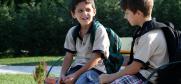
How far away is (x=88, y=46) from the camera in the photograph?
465 centimetres

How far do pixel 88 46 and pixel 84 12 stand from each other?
0.31m

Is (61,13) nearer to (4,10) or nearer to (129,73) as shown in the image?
(4,10)

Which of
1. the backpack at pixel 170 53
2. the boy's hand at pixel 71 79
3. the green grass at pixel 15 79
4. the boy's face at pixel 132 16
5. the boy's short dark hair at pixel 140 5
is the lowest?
the green grass at pixel 15 79

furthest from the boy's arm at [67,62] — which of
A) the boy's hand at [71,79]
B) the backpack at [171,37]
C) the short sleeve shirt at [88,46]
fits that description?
the backpack at [171,37]

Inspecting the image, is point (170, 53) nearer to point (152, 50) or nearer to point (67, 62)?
point (152, 50)

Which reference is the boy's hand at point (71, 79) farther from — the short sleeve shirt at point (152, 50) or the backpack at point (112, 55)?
the short sleeve shirt at point (152, 50)

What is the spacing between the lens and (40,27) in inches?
795

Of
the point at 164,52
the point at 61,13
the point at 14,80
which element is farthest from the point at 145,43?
the point at 61,13

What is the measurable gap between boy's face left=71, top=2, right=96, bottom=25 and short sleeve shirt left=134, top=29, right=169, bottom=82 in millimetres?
915

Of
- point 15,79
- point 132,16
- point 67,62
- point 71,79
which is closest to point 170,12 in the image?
point 15,79

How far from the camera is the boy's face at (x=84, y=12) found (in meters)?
4.58

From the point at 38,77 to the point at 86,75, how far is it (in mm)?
3192

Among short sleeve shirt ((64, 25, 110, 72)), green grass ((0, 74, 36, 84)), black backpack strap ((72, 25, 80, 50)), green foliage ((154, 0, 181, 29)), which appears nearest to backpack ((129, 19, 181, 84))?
short sleeve shirt ((64, 25, 110, 72))

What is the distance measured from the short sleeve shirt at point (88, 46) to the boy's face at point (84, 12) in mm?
125
